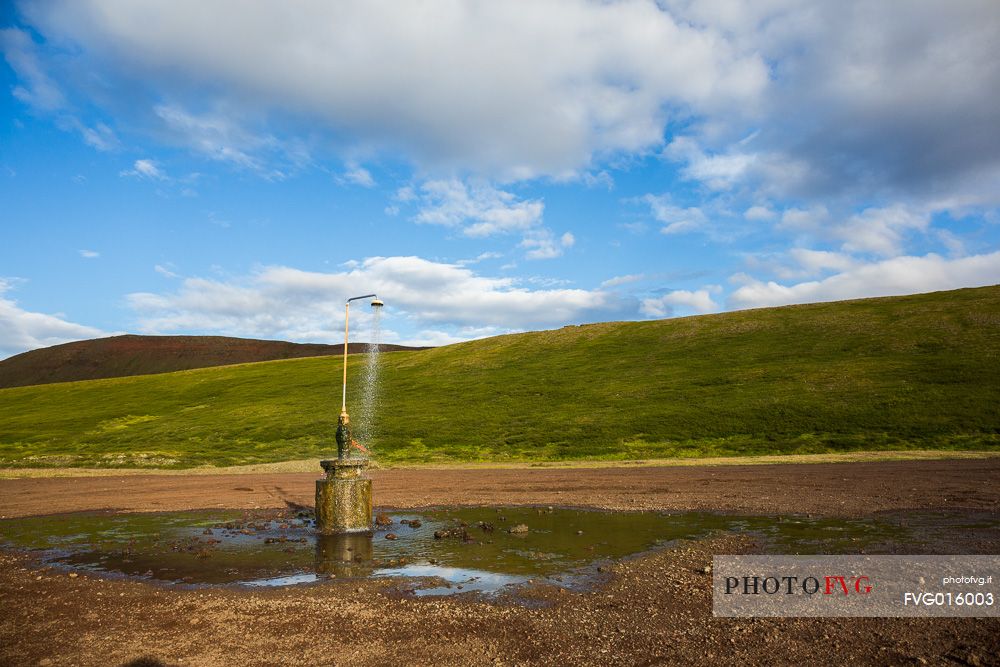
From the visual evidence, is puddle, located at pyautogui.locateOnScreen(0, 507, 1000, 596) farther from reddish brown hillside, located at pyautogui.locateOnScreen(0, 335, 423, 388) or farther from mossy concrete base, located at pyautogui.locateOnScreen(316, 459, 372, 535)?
reddish brown hillside, located at pyautogui.locateOnScreen(0, 335, 423, 388)

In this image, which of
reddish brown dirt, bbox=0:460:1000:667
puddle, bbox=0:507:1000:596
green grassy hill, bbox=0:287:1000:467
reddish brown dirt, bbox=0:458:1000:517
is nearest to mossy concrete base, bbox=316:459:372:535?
puddle, bbox=0:507:1000:596

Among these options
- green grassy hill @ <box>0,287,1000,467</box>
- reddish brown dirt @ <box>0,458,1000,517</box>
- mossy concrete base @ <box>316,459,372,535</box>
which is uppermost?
green grassy hill @ <box>0,287,1000,467</box>

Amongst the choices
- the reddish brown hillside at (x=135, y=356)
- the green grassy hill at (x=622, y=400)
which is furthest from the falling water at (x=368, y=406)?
the reddish brown hillside at (x=135, y=356)

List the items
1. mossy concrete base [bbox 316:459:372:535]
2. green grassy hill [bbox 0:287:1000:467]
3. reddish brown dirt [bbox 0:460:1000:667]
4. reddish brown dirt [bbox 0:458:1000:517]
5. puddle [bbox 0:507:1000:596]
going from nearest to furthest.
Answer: reddish brown dirt [bbox 0:460:1000:667] → puddle [bbox 0:507:1000:596] → mossy concrete base [bbox 316:459:372:535] → reddish brown dirt [bbox 0:458:1000:517] → green grassy hill [bbox 0:287:1000:467]

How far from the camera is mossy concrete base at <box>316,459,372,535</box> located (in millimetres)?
18031

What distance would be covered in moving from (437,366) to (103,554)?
7759 centimetres

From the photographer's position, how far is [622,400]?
6538 centimetres

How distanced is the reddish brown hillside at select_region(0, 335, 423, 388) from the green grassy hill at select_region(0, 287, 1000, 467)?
2069 inches

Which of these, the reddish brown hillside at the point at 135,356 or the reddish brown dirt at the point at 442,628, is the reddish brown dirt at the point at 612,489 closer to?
the reddish brown dirt at the point at 442,628

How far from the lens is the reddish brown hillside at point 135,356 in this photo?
150 metres

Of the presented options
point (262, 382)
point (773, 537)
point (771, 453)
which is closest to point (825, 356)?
point (771, 453)

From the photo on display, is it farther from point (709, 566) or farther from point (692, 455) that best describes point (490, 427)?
point (709, 566)

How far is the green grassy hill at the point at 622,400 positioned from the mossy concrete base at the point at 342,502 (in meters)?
33.0

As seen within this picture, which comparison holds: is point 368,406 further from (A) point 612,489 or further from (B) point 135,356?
(B) point 135,356
